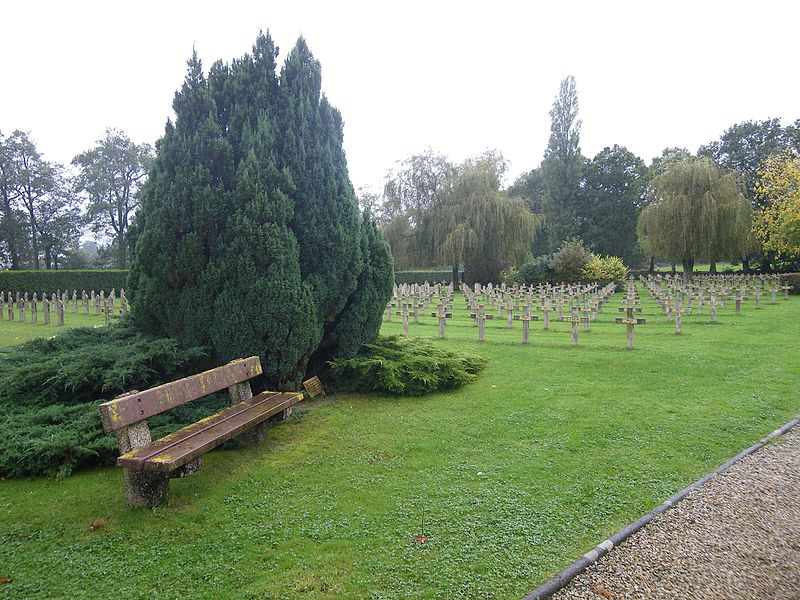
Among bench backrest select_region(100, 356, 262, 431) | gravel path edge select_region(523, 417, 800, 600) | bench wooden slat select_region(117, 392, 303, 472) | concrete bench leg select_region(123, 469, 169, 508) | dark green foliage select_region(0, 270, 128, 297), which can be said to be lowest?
gravel path edge select_region(523, 417, 800, 600)

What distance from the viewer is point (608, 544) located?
10.3ft

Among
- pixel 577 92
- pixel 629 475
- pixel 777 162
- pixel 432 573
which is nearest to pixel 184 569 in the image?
pixel 432 573

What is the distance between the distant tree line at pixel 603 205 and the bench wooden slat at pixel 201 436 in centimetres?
2247

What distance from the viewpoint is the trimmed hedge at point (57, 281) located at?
1170 inches

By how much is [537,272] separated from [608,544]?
31521 mm

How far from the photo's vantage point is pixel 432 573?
111 inches

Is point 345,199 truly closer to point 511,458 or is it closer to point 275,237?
point 275,237

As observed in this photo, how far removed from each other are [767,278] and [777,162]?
305 inches

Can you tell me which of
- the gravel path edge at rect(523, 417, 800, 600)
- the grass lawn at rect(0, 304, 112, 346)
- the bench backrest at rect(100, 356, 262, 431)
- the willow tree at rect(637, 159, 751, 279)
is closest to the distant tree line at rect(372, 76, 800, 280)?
the willow tree at rect(637, 159, 751, 279)

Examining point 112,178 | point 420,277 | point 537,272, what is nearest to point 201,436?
point 537,272

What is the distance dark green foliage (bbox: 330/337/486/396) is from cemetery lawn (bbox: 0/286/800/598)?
8.2 inches

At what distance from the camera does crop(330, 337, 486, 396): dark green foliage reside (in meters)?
6.52

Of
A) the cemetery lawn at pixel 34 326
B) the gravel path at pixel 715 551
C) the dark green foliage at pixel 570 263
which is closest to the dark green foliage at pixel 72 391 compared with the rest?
the gravel path at pixel 715 551

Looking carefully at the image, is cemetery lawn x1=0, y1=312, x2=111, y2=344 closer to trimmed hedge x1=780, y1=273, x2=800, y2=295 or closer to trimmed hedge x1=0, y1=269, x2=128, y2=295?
trimmed hedge x1=0, y1=269, x2=128, y2=295
